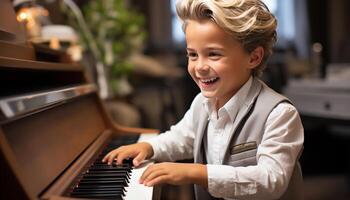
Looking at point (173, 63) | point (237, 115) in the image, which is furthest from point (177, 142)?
point (173, 63)

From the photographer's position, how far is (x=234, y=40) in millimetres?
Result: 1150

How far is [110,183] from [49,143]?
0.21 m

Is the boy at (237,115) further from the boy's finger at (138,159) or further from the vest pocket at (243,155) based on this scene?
the boy's finger at (138,159)

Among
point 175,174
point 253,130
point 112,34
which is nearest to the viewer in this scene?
point 175,174

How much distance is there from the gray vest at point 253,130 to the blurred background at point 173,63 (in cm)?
124

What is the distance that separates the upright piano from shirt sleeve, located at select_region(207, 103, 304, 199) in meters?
0.17

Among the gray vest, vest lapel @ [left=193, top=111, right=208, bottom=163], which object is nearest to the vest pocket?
the gray vest

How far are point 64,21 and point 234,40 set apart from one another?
2640 millimetres

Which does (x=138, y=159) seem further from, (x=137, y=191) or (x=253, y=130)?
(x=253, y=130)

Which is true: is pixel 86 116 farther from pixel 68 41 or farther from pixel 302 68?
pixel 302 68

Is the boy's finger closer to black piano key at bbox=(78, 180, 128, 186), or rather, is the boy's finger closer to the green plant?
black piano key at bbox=(78, 180, 128, 186)

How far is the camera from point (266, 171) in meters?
1.09

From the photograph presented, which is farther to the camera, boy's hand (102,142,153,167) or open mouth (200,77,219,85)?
boy's hand (102,142,153,167)

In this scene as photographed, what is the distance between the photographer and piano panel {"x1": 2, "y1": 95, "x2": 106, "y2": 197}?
3.22ft
